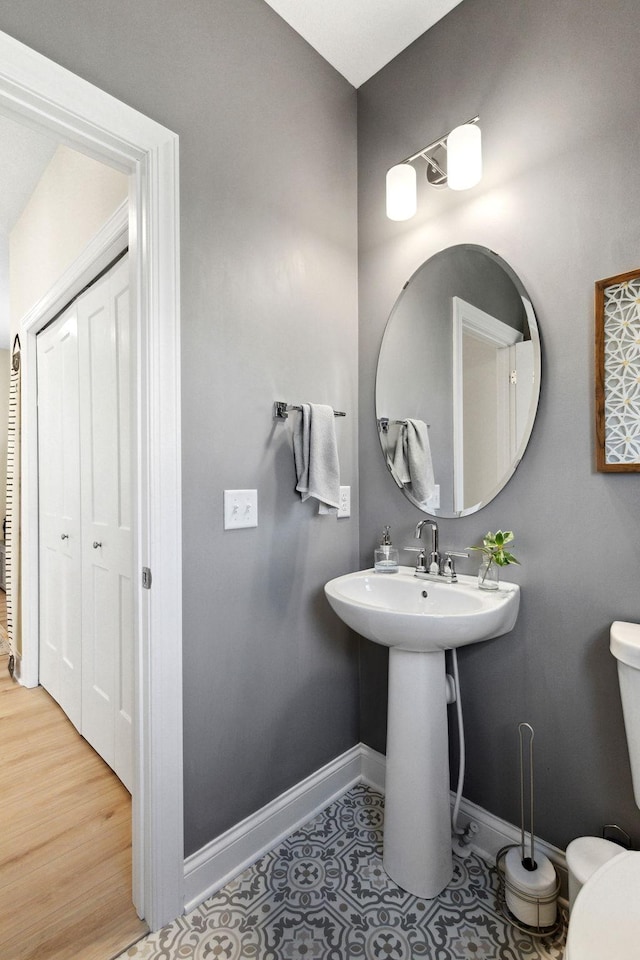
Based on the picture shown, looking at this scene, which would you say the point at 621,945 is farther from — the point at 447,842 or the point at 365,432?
the point at 365,432

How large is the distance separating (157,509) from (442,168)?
55.3 inches

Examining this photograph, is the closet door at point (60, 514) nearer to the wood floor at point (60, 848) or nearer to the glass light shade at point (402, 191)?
the wood floor at point (60, 848)

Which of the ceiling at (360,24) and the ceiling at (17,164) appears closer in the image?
the ceiling at (360,24)

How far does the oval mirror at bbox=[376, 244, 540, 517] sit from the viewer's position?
55.9 inches

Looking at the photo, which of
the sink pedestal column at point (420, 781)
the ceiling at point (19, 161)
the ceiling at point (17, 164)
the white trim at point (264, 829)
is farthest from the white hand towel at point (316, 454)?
the ceiling at point (19, 161)

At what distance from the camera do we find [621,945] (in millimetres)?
667

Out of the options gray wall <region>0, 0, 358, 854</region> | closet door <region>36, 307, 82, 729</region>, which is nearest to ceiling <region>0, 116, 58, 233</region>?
closet door <region>36, 307, 82, 729</region>

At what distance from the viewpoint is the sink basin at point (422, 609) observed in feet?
3.98

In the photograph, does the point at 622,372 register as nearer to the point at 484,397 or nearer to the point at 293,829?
the point at 484,397

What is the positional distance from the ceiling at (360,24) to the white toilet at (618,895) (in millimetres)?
1965

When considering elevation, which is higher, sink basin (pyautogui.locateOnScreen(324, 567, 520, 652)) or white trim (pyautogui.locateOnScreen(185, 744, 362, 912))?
sink basin (pyautogui.locateOnScreen(324, 567, 520, 652))

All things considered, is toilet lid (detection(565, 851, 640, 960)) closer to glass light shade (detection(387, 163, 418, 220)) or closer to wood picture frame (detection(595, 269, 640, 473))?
wood picture frame (detection(595, 269, 640, 473))

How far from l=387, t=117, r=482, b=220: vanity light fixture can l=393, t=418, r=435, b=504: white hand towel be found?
2.27ft

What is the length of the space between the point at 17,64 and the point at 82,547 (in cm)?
166
